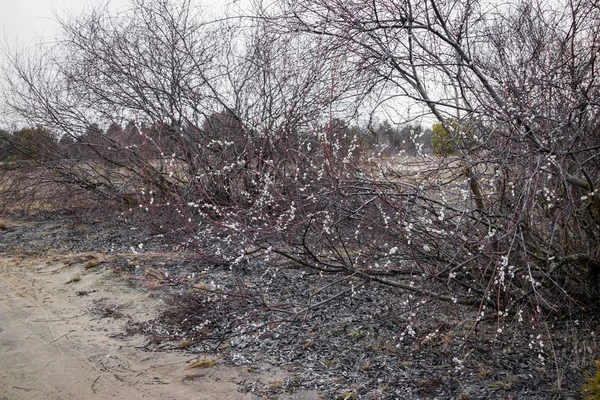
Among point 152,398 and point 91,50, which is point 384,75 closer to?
point 152,398

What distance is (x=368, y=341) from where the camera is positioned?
522 centimetres

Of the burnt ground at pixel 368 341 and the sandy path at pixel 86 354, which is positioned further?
the sandy path at pixel 86 354

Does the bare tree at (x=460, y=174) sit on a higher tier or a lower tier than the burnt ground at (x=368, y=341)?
Result: higher

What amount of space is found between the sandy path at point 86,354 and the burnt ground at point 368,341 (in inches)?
7.2

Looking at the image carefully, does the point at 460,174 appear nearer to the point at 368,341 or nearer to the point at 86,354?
the point at 368,341

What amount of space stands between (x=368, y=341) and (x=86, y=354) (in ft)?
8.98

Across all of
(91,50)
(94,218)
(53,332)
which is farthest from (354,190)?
(94,218)

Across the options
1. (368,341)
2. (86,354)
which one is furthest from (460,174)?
(86,354)

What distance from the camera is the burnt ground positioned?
14.3ft

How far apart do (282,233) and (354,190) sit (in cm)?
76

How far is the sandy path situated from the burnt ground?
0.18 m

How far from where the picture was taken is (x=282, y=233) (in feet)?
16.4

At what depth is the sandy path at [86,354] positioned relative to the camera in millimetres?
4566

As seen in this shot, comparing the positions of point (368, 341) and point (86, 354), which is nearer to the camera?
point (368, 341)
